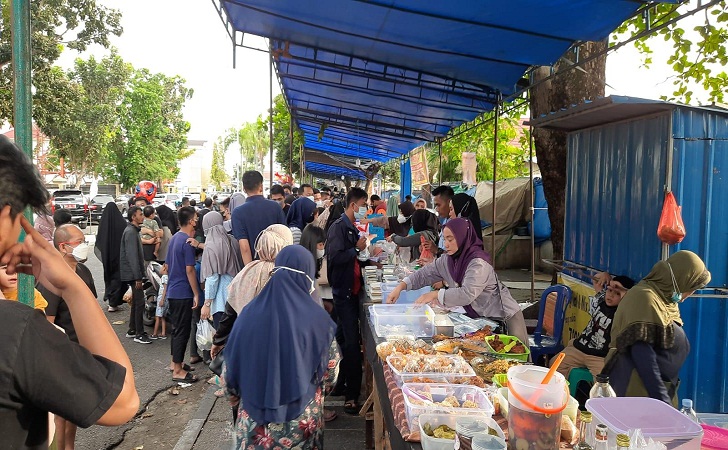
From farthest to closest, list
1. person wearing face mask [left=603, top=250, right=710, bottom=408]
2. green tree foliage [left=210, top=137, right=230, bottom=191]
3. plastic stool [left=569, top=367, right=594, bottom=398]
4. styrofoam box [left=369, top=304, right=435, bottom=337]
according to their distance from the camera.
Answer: green tree foliage [left=210, top=137, right=230, bottom=191], plastic stool [left=569, top=367, right=594, bottom=398], styrofoam box [left=369, top=304, right=435, bottom=337], person wearing face mask [left=603, top=250, right=710, bottom=408]

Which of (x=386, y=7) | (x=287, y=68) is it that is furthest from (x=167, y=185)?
(x=386, y=7)

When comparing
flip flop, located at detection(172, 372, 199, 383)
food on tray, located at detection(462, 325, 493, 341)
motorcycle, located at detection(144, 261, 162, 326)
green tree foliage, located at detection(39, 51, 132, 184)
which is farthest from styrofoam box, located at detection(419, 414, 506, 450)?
green tree foliage, located at detection(39, 51, 132, 184)

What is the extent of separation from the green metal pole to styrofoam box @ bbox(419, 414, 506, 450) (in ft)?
5.66

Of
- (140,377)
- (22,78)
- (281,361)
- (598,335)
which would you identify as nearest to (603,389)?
(281,361)

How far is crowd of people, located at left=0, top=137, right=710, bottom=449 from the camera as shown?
3.89 feet

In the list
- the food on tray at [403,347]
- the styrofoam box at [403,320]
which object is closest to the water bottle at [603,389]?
the food on tray at [403,347]

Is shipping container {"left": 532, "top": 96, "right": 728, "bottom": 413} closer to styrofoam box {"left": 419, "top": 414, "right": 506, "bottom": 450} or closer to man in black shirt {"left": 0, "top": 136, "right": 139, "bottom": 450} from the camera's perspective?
styrofoam box {"left": 419, "top": 414, "right": 506, "bottom": 450}

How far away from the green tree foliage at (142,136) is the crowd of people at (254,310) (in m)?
31.1

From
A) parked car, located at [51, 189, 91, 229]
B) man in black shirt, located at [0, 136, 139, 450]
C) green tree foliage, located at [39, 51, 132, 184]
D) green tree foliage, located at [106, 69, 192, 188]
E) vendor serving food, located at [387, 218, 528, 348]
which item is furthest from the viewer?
green tree foliage, located at [106, 69, 192, 188]

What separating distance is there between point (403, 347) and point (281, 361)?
3.27ft

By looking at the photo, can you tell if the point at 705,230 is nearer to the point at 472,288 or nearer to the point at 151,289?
the point at 472,288

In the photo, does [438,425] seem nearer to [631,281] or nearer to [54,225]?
[631,281]

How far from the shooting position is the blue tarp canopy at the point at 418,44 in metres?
4.50

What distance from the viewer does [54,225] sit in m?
7.54
